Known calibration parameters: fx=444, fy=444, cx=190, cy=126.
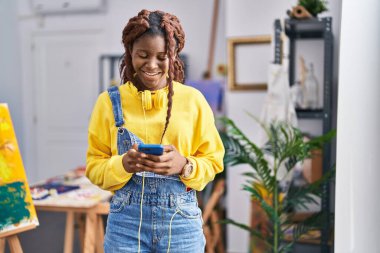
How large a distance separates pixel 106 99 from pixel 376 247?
3.55 ft

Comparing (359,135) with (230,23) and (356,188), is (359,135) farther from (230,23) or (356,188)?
(230,23)

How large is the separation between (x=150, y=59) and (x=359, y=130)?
846mm

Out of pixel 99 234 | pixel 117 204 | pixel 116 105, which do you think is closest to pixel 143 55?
pixel 116 105

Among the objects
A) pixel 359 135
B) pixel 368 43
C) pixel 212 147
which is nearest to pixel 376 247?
pixel 359 135

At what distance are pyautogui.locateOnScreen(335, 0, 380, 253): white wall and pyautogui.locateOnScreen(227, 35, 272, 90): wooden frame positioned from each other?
1.57 metres

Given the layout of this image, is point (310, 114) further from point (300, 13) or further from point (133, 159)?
point (133, 159)

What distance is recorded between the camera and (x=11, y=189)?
5.79 feet

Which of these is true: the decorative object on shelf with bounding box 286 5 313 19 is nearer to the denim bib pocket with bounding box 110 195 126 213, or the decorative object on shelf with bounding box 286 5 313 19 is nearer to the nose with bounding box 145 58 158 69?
the nose with bounding box 145 58 158 69

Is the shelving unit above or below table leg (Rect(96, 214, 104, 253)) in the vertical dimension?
above

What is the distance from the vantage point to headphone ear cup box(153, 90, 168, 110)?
108 cm

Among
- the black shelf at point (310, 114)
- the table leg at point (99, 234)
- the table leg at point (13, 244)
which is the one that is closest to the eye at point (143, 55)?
the table leg at point (13, 244)

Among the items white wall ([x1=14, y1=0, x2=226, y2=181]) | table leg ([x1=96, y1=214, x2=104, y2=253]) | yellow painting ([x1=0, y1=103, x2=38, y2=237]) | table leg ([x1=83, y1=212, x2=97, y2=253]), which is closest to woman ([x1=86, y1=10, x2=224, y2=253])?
yellow painting ([x1=0, y1=103, x2=38, y2=237])

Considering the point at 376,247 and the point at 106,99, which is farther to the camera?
the point at 376,247

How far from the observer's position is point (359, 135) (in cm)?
153
